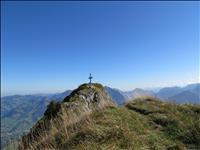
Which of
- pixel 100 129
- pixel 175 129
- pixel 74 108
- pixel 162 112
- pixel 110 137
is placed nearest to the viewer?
pixel 110 137

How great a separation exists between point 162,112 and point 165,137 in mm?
4936

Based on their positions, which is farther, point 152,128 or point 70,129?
point 152,128

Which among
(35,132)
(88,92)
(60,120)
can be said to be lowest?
(35,132)

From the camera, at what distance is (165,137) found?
27.9 ft

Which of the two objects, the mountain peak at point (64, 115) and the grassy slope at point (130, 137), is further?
the mountain peak at point (64, 115)

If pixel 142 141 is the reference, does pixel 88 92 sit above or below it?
above

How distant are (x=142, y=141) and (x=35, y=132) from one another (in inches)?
230

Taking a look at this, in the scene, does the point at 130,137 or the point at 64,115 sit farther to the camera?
the point at 64,115

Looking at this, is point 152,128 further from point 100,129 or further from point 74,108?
point 74,108

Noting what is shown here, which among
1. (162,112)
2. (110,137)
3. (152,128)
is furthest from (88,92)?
(110,137)

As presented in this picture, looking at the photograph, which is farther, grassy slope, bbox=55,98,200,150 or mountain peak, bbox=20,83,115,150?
mountain peak, bbox=20,83,115,150

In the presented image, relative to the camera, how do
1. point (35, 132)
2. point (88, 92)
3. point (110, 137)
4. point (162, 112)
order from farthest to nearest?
point (88, 92), point (162, 112), point (35, 132), point (110, 137)

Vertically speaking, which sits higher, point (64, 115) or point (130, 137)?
point (64, 115)

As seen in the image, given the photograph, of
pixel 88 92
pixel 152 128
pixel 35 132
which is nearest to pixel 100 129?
pixel 152 128
